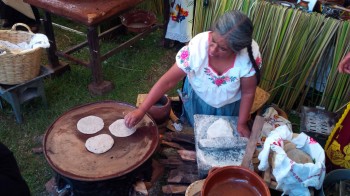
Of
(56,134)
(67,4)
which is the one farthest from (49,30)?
(56,134)

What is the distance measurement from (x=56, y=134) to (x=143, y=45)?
2219mm

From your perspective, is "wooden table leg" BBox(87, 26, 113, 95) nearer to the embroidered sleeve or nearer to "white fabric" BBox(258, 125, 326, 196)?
the embroidered sleeve

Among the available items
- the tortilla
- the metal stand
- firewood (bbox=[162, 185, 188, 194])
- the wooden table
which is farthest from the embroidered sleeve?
the metal stand

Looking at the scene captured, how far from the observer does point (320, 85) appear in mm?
3061

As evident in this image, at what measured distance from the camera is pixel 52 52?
3.47 meters

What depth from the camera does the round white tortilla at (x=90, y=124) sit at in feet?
7.57

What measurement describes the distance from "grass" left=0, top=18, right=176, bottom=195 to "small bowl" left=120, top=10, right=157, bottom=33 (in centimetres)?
22

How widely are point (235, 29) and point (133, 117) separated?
2.94 ft

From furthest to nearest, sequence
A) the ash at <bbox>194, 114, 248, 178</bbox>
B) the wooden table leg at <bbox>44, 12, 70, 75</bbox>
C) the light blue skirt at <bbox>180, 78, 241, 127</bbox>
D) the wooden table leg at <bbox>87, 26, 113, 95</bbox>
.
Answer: the wooden table leg at <bbox>44, 12, 70, 75</bbox>
the wooden table leg at <bbox>87, 26, 113, 95</bbox>
the light blue skirt at <bbox>180, 78, 241, 127</bbox>
the ash at <bbox>194, 114, 248, 178</bbox>

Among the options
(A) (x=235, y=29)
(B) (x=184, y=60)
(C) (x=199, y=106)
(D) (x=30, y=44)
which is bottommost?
(C) (x=199, y=106)

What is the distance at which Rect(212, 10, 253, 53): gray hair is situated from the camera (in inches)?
76.9

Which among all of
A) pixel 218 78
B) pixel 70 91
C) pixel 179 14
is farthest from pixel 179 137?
pixel 179 14

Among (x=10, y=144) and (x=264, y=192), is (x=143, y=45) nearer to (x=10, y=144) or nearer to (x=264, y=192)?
(x=10, y=144)

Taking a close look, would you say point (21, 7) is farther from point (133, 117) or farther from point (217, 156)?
point (217, 156)
